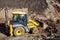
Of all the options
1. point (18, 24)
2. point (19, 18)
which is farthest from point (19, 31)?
point (19, 18)

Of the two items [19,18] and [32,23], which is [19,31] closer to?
[19,18]

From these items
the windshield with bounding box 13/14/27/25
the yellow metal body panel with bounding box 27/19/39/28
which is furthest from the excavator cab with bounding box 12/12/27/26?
the yellow metal body panel with bounding box 27/19/39/28

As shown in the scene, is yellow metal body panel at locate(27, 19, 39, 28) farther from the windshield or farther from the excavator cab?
the windshield

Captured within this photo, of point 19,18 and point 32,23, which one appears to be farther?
point 32,23

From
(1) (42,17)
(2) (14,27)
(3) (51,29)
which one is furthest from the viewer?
(1) (42,17)

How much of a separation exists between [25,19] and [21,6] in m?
11.8

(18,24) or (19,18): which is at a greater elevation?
(19,18)

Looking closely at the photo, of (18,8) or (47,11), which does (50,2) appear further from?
(18,8)

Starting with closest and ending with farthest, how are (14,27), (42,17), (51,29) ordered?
(14,27), (51,29), (42,17)

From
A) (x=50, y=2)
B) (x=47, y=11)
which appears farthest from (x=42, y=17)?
(x=50, y=2)

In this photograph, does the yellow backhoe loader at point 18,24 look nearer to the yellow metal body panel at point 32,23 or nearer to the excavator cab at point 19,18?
the excavator cab at point 19,18

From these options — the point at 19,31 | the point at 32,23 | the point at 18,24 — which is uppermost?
the point at 18,24

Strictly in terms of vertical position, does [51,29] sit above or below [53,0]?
below

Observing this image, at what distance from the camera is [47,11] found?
34.0 metres
